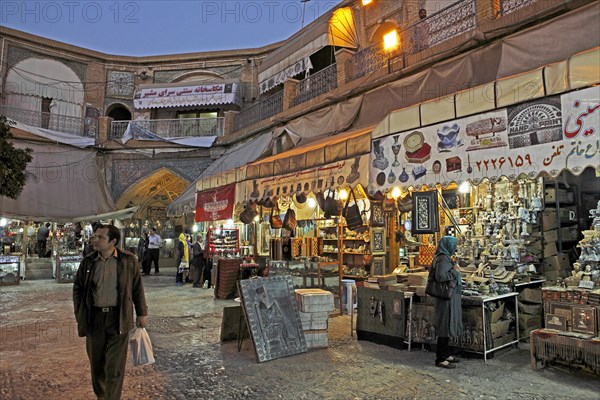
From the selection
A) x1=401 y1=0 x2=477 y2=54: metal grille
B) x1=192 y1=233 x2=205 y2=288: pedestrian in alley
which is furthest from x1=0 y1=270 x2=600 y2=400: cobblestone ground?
x1=401 y1=0 x2=477 y2=54: metal grille

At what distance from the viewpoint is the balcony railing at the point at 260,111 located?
44.5ft

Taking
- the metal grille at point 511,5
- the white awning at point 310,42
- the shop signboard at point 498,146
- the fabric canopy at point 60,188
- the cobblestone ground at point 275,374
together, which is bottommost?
the cobblestone ground at point 275,374

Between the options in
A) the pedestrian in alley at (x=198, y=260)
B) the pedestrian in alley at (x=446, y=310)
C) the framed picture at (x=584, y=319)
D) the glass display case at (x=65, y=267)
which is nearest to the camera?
the framed picture at (x=584, y=319)

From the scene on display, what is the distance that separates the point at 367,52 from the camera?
10102mm

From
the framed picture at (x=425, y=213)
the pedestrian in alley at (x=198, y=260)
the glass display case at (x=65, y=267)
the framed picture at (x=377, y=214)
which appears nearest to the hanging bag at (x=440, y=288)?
the framed picture at (x=425, y=213)

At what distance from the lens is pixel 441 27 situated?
28.0ft

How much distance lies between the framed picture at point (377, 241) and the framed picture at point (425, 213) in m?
3.62

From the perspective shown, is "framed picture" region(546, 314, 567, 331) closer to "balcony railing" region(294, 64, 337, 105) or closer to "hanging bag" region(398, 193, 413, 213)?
"hanging bag" region(398, 193, 413, 213)

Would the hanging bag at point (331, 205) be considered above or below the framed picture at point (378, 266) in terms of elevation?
above

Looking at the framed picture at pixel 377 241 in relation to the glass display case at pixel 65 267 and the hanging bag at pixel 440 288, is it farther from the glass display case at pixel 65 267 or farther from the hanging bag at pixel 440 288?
the glass display case at pixel 65 267

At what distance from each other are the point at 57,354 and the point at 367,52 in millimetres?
8644

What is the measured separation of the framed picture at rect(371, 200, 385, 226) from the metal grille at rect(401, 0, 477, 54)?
3362 mm

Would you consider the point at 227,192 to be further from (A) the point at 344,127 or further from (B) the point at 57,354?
(B) the point at 57,354

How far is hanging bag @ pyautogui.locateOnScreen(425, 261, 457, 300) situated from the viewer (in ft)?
15.3
